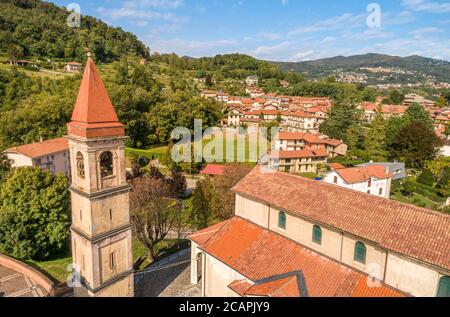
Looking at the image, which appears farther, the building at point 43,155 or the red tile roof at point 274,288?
the building at point 43,155

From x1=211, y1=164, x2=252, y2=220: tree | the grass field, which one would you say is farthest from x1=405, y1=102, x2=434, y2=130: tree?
x1=211, y1=164, x2=252, y2=220: tree

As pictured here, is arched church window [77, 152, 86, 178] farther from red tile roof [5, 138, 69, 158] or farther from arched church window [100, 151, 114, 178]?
red tile roof [5, 138, 69, 158]

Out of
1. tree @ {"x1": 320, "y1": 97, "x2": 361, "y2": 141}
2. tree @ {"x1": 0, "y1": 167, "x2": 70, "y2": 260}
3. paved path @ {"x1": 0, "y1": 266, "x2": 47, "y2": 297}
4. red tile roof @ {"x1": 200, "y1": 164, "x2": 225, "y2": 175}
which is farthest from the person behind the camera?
tree @ {"x1": 320, "y1": 97, "x2": 361, "y2": 141}

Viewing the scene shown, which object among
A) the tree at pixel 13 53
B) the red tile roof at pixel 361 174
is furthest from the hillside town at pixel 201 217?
the tree at pixel 13 53

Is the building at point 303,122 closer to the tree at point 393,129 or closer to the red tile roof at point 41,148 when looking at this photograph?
the tree at point 393,129

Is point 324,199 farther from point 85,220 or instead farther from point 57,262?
point 57,262
